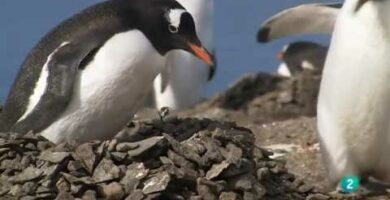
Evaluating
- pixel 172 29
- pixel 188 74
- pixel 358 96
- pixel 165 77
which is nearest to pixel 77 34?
pixel 172 29

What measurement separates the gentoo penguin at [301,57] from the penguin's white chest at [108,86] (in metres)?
4.57

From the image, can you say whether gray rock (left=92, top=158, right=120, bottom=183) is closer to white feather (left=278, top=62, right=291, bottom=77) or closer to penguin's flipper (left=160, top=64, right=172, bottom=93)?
penguin's flipper (left=160, top=64, right=172, bottom=93)

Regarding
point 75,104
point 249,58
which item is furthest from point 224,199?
point 249,58

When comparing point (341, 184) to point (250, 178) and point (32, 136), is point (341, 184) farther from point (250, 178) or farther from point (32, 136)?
point (32, 136)

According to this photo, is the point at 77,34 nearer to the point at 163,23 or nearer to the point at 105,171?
the point at 163,23

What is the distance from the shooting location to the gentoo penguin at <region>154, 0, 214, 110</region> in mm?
6086

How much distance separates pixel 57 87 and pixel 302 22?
8.17 feet

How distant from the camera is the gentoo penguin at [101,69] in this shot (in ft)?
10.4

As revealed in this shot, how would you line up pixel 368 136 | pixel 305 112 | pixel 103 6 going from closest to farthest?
pixel 103 6
pixel 368 136
pixel 305 112

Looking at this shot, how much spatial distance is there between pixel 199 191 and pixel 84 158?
323 mm

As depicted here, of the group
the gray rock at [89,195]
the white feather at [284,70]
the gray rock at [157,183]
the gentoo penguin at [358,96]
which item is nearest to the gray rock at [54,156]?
the gray rock at [89,195]

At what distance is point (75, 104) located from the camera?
10.4 feet

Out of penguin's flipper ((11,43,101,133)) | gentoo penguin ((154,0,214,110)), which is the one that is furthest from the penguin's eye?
gentoo penguin ((154,0,214,110))

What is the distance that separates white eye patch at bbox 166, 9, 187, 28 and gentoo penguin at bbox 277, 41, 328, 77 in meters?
4.51
